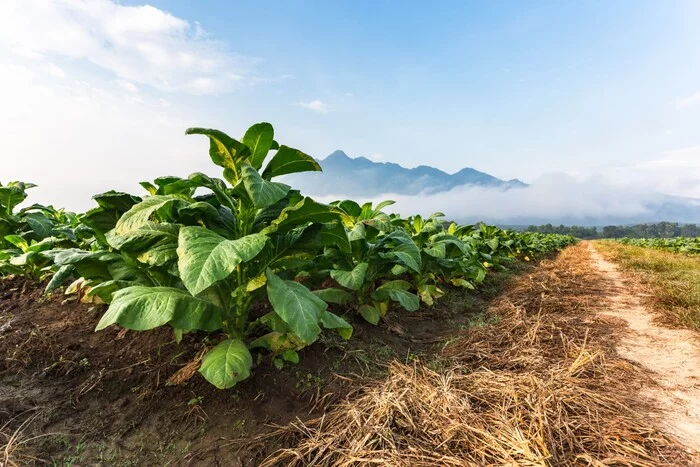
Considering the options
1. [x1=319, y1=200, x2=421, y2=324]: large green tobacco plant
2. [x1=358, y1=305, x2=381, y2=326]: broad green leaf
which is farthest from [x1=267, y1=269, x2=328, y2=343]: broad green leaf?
[x1=358, y1=305, x2=381, y2=326]: broad green leaf

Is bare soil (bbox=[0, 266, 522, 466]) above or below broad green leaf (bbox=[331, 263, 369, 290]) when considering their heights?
below

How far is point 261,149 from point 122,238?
0.92 metres

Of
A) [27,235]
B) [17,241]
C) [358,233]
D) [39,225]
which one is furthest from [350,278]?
[27,235]

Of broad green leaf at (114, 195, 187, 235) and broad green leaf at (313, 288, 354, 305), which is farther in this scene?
broad green leaf at (313, 288, 354, 305)

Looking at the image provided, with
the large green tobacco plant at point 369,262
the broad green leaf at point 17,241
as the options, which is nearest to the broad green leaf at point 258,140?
the large green tobacco plant at point 369,262

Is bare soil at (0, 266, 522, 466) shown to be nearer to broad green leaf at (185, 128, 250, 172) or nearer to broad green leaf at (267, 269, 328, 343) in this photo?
broad green leaf at (267, 269, 328, 343)

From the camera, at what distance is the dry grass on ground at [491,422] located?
5.46 ft

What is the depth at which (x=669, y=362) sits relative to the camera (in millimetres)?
3055

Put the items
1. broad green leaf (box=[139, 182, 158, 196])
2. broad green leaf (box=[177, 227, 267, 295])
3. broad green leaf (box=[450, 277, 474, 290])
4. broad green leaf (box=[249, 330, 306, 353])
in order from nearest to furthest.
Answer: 1. broad green leaf (box=[177, 227, 267, 295])
2. broad green leaf (box=[249, 330, 306, 353])
3. broad green leaf (box=[139, 182, 158, 196])
4. broad green leaf (box=[450, 277, 474, 290])

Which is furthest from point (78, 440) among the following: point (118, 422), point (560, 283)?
point (560, 283)

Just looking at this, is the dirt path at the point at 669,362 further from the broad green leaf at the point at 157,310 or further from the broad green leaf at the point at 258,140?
the broad green leaf at the point at 258,140

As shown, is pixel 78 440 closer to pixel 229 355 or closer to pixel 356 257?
pixel 229 355

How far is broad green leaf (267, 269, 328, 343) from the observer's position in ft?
5.89

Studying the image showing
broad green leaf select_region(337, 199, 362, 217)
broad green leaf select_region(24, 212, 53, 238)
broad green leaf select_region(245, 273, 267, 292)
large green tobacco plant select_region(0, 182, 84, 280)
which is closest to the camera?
broad green leaf select_region(245, 273, 267, 292)
